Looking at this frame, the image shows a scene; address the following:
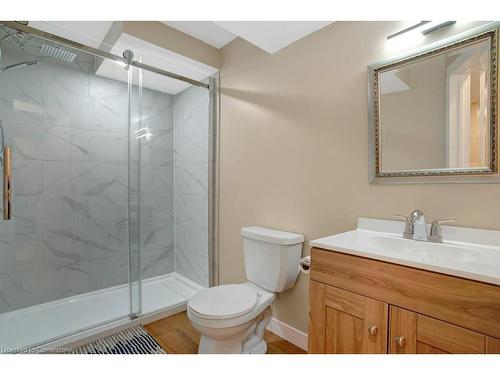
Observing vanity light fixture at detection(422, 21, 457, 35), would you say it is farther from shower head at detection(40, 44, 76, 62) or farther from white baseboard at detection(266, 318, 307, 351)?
shower head at detection(40, 44, 76, 62)

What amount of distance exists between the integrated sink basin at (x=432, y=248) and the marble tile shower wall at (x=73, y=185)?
1.91 metres

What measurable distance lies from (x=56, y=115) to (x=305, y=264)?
2230 mm

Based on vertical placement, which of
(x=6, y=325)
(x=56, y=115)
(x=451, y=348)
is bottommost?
(x=6, y=325)

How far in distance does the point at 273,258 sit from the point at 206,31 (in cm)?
184

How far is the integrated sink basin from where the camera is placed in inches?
31.4

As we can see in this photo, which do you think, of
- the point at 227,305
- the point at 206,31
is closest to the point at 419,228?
the point at 227,305

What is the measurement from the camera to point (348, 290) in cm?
103

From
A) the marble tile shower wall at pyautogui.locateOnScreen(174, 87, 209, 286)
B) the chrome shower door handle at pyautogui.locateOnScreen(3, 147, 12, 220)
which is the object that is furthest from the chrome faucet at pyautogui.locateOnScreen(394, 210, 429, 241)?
the chrome shower door handle at pyautogui.locateOnScreen(3, 147, 12, 220)

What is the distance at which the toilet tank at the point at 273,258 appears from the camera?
1.60 meters

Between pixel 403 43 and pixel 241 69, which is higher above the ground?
pixel 241 69

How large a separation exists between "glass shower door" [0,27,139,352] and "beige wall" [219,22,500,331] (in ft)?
3.19
